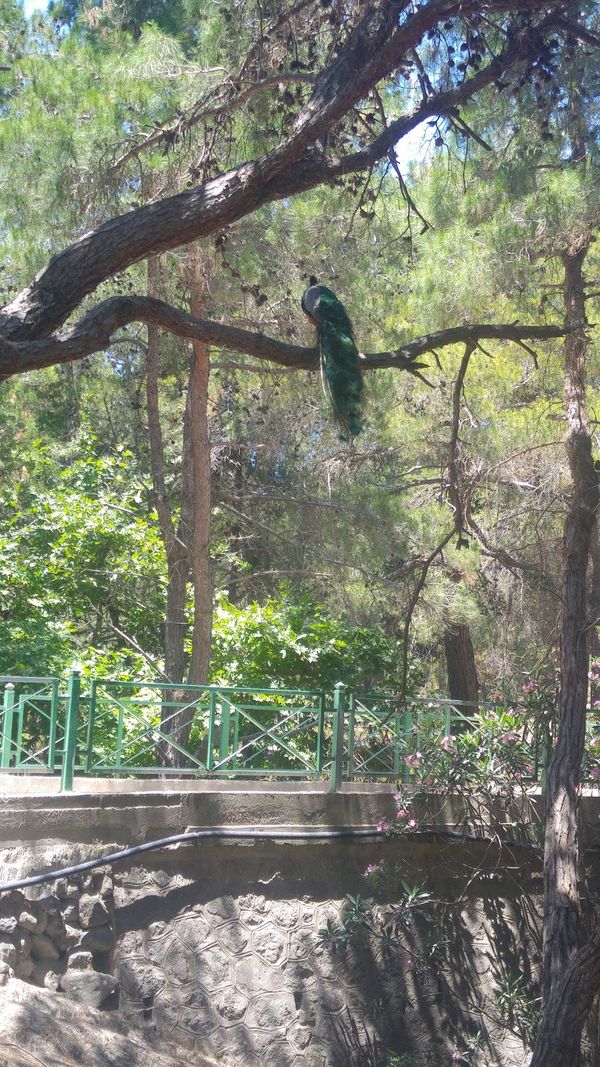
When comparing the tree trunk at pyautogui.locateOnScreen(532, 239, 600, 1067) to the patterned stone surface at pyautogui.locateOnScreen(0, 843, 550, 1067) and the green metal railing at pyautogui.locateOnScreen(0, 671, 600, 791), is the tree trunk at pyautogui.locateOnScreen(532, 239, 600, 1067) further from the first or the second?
the patterned stone surface at pyautogui.locateOnScreen(0, 843, 550, 1067)

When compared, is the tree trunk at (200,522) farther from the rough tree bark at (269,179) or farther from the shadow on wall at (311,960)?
the rough tree bark at (269,179)

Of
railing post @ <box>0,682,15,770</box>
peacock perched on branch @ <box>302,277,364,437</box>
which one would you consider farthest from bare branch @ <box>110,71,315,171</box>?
railing post @ <box>0,682,15,770</box>

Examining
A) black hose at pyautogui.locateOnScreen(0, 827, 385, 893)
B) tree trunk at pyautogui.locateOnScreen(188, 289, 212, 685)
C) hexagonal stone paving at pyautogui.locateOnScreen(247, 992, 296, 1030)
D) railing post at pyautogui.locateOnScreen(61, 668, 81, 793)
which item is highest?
tree trunk at pyautogui.locateOnScreen(188, 289, 212, 685)

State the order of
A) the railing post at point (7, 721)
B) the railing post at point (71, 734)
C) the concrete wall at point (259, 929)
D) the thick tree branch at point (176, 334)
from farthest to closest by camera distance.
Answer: the railing post at point (7, 721), the railing post at point (71, 734), the concrete wall at point (259, 929), the thick tree branch at point (176, 334)

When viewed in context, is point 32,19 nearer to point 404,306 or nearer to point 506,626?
point 404,306

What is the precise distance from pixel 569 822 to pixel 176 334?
A: 3487 millimetres

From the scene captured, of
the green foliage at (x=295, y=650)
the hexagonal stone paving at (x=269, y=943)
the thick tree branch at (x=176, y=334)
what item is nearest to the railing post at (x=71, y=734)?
the hexagonal stone paving at (x=269, y=943)

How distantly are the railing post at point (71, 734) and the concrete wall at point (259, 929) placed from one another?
0.15 meters

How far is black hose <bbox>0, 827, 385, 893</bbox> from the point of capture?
5984mm

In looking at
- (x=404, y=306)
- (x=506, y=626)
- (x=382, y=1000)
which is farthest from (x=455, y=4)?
(x=506, y=626)

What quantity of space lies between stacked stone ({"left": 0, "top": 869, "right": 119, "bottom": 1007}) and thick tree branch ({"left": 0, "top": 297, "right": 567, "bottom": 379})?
11.4ft

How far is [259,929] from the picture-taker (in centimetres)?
682

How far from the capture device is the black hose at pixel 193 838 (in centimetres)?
598

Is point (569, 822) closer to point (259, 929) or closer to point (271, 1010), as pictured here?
point (259, 929)
